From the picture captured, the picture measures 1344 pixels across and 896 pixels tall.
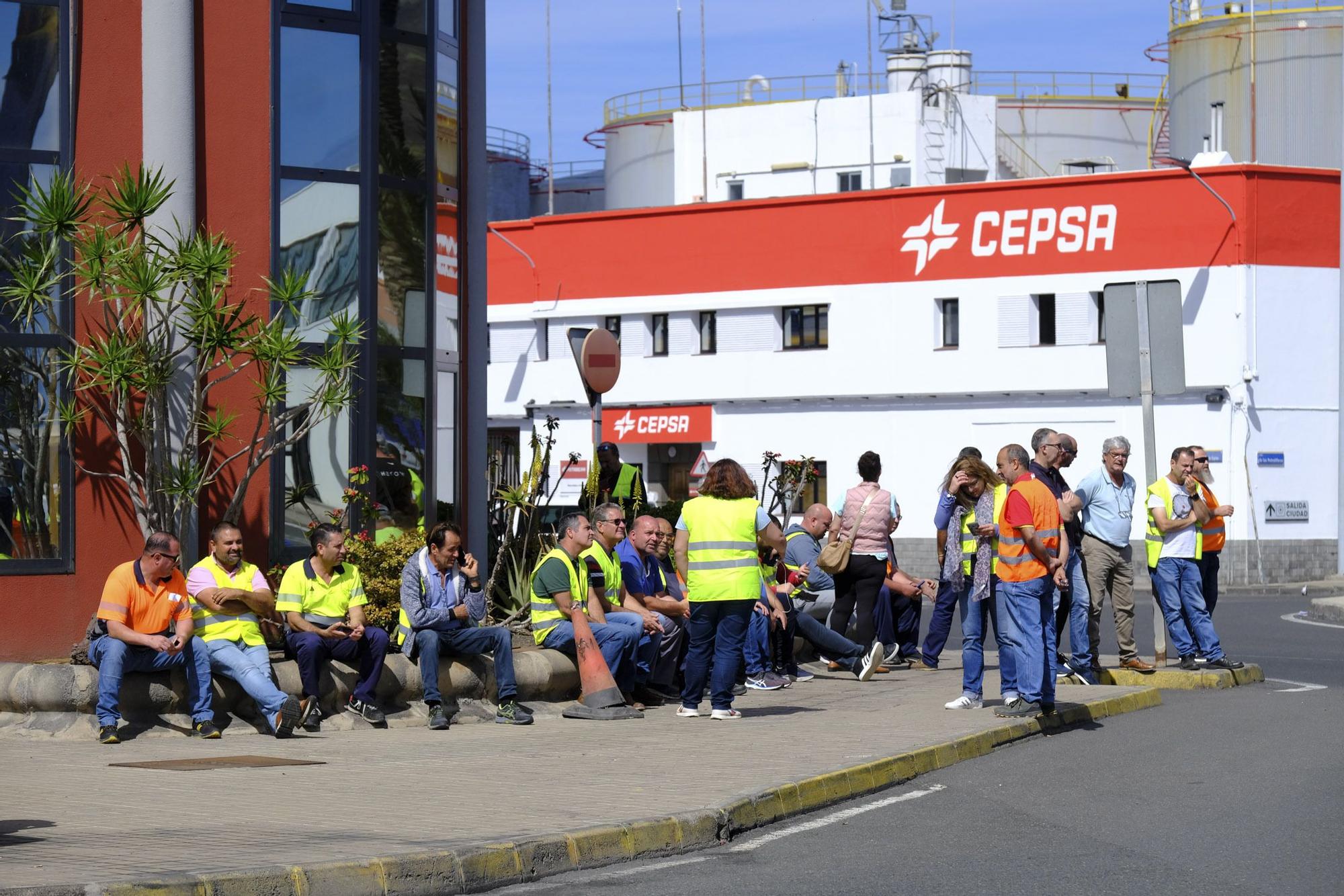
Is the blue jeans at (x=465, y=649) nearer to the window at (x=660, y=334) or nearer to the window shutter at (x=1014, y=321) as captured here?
the window shutter at (x=1014, y=321)

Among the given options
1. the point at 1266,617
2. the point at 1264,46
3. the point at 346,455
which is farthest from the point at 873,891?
the point at 1264,46

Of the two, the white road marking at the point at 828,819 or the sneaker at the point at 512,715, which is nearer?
the white road marking at the point at 828,819

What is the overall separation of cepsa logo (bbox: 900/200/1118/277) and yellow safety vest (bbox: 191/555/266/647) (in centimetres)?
2890

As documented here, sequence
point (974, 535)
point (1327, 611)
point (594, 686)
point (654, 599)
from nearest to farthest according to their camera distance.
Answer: point (594, 686) → point (974, 535) → point (654, 599) → point (1327, 611)

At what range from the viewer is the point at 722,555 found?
12.4m

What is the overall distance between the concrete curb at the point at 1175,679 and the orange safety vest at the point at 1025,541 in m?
3.12

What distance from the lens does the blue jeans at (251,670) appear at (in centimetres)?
1170

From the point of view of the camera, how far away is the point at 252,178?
14141 millimetres

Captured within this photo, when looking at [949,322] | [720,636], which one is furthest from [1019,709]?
[949,322]

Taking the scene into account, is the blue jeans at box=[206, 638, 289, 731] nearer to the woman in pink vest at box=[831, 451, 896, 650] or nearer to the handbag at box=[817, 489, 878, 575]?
the handbag at box=[817, 489, 878, 575]

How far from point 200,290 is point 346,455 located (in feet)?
7.63

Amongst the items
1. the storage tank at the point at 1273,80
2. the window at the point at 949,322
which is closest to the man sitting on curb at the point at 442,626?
the window at the point at 949,322

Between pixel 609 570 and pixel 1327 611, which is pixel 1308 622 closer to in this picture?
pixel 1327 611

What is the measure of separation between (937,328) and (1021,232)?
2816 mm
